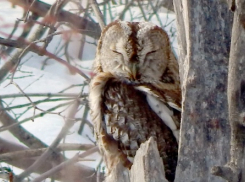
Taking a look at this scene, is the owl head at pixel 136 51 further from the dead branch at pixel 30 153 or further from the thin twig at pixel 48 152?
the dead branch at pixel 30 153

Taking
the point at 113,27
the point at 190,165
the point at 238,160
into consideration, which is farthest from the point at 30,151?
the point at 238,160

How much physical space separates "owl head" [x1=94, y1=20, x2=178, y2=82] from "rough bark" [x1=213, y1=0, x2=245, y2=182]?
1.03m

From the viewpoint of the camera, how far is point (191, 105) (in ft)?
7.69

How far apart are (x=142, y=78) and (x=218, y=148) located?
0.85 meters

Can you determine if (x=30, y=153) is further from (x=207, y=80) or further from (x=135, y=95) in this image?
(x=207, y=80)

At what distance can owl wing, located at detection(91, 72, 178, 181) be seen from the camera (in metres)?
2.86

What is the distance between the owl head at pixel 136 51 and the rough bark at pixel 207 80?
0.73m

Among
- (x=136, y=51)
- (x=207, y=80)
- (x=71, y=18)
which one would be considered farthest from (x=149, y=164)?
(x=71, y=18)

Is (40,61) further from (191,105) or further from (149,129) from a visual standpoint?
(191,105)

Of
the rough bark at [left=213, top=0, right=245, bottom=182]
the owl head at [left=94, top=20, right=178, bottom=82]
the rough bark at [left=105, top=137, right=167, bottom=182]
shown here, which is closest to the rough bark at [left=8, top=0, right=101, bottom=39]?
the owl head at [left=94, top=20, right=178, bottom=82]

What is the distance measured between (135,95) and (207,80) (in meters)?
0.69

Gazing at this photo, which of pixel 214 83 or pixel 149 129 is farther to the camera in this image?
pixel 149 129

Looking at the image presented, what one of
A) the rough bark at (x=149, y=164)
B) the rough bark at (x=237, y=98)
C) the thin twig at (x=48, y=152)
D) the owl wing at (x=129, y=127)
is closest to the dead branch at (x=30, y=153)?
the thin twig at (x=48, y=152)

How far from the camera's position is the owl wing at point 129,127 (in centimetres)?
286
